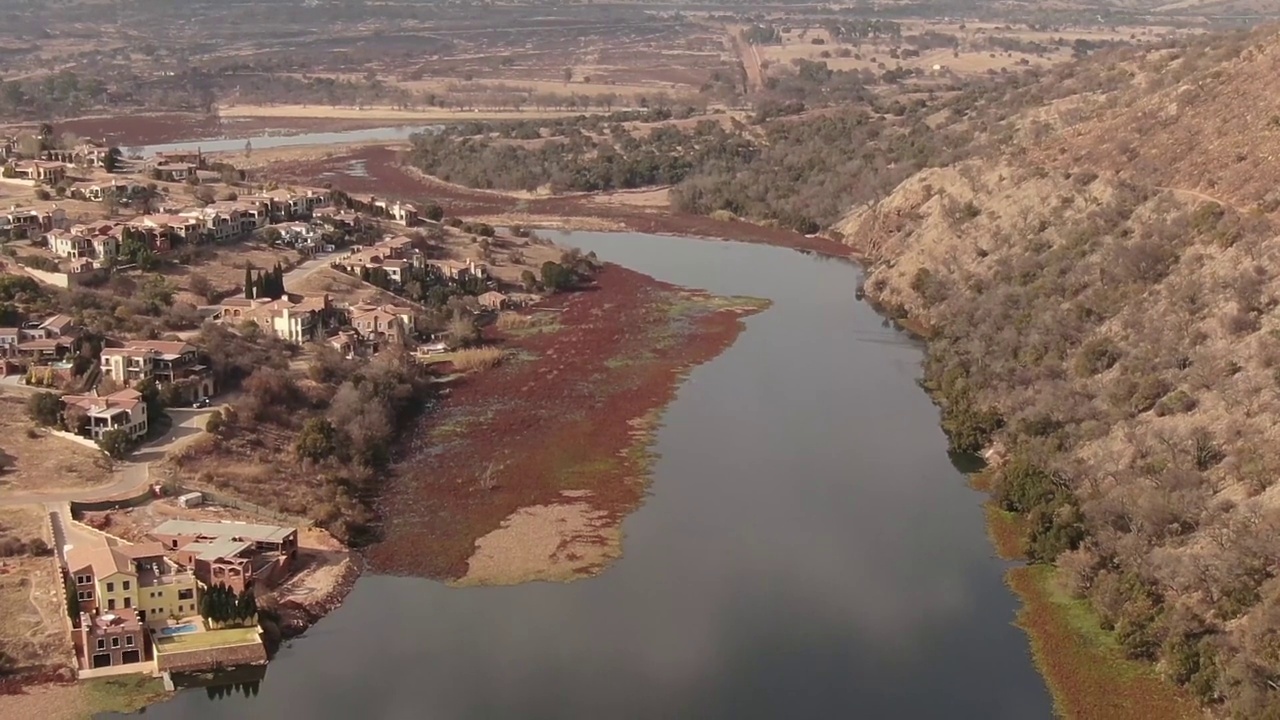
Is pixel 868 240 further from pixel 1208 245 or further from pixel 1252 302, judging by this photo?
pixel 1252 302

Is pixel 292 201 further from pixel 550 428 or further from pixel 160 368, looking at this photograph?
pixel 550 428

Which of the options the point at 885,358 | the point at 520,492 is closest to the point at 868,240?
the point at 885,358

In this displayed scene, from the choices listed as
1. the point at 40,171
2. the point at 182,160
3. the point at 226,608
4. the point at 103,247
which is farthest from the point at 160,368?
the point at 182,160

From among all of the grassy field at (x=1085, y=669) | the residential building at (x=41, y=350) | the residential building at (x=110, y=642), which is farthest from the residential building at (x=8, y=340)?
the grassy field at (x=1085, y=669)

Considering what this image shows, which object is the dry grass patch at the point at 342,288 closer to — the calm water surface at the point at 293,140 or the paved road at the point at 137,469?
the paved road at the point at 137,469

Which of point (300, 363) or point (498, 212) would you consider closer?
point (300, 363)

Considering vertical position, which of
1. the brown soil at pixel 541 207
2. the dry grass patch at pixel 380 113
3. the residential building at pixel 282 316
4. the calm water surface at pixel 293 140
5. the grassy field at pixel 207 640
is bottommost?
the brown soil at pixel 541 207
